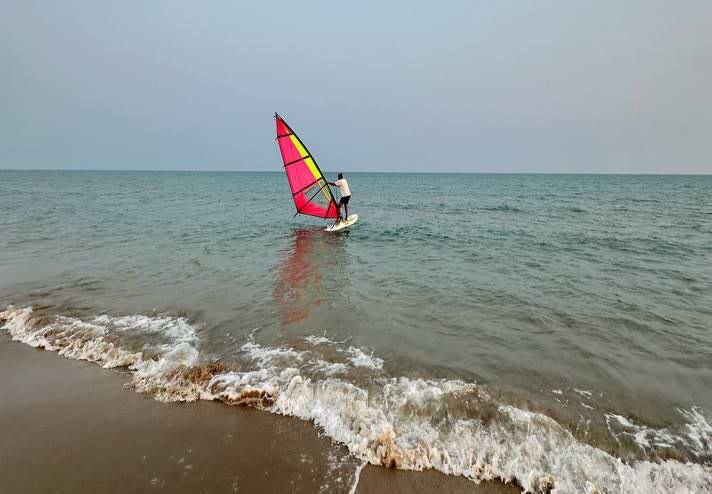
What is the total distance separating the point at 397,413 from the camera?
4.14 meters

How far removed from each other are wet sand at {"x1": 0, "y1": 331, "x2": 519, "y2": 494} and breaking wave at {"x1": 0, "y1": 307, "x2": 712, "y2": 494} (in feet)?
0.62

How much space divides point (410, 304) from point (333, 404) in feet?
12.3

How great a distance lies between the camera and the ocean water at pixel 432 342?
12.2 feet

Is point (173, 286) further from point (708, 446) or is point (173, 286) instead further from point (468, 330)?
point (708, 446)

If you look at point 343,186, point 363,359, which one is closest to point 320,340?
point 363,359

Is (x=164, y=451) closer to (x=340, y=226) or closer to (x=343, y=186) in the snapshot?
(x=343, y=186)

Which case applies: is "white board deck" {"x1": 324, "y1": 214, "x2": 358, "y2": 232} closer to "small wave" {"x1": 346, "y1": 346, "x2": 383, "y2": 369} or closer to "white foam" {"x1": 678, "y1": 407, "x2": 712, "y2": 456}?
"small wave" {"x1": 346, "y1": 346, "x2": 383, "y2": 369}

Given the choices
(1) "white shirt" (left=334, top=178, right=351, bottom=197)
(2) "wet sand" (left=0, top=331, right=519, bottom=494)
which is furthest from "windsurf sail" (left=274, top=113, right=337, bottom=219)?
(2) "wet sand" (left=0, top=331, right=519, bottom=494)

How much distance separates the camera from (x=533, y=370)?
16.6 ft

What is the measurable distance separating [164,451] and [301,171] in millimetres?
14097

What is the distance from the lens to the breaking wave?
11.3 feet

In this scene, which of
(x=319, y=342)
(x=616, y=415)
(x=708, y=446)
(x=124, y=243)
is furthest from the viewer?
(x=124, y=243)

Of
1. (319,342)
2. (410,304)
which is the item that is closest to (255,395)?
(319,342)

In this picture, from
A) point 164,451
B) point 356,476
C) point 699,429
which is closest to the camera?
point 356,476
